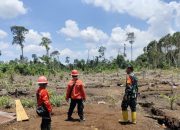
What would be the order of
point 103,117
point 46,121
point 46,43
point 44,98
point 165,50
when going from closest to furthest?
point 44,98, point 46,121, point 103,117, point 46,43, point 165,50

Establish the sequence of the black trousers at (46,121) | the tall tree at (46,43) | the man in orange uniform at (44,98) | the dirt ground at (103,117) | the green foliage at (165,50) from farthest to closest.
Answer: the green foliage at (165,50), the tall tree at (46,43), the dirt ground at (103,117), the black trousers at (46,121), the man in orange uniform at (44,98)

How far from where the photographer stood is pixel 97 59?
65688 millimetres

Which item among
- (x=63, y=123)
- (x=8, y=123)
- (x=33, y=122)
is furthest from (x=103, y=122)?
(x=8, y=123)

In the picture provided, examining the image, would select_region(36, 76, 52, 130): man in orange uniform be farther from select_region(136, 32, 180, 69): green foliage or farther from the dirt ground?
select_region(136, 32, 180, 69): green foliage

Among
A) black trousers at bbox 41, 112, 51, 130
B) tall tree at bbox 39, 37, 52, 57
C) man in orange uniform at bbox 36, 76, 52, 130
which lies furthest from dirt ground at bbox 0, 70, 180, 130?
tall tree at bbox 39, 37, 52, 57

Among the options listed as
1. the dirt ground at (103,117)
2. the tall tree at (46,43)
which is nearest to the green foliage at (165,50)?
the tall tree at (46,43)

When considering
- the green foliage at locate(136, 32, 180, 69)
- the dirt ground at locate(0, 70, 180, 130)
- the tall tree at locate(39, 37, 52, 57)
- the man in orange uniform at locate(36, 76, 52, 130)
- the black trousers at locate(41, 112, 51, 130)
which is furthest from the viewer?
the green foliage at locate(136, 32, 180, 69)

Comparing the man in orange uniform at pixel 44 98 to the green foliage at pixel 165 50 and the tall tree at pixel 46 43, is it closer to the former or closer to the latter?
the tall tree at pixel 46 43

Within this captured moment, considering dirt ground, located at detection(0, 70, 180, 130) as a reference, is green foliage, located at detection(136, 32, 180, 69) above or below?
above

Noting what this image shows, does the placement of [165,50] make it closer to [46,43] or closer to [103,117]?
[46,43]

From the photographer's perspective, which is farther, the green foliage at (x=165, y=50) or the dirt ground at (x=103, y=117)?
the green foliage at (x=165, y=50)

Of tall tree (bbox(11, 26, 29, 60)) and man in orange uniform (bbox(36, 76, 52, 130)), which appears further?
tall tree (bbox(11, 26, 29, 60))

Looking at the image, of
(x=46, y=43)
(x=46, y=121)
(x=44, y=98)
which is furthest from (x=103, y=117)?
(x=46, y=43)

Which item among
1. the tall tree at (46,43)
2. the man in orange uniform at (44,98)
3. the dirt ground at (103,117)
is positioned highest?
the tall tree at (46,43)
